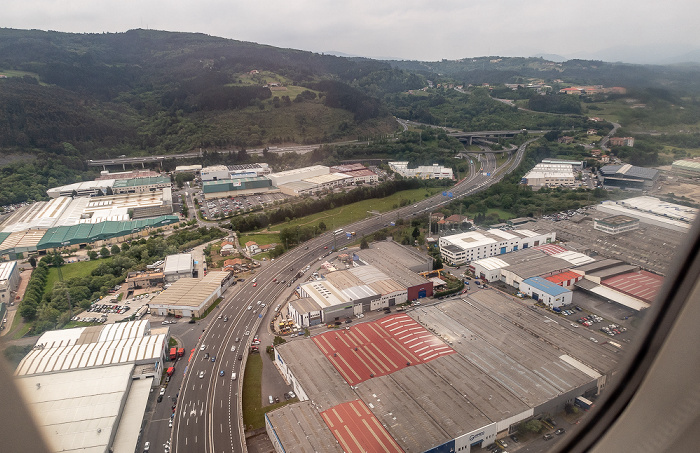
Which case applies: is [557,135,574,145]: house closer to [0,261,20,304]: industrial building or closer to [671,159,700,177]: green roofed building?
[671,159,700,177]: green roofed building

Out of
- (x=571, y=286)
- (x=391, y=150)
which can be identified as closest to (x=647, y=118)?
(x=571, y=286)

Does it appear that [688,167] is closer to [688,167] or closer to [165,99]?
[688,167]

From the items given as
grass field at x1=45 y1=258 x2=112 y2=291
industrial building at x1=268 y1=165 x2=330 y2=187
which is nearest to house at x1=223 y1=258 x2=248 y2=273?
grass field at x1=45 y1=258 x2=112 y2=291

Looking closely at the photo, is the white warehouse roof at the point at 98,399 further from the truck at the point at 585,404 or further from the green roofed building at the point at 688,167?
the green roofed building at the point at 688,167

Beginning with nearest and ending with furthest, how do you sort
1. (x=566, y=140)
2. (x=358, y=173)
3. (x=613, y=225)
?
1. (x=613, y=225)
2. (x=566, y=140)
3. (x=358, y=173)

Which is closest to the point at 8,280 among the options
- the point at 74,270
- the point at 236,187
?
the point at 74,270

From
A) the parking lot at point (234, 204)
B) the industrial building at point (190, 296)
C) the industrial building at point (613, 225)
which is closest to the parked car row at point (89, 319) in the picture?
the industrial building at point (190, 296)

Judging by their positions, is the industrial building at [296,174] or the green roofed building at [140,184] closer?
the green roofed building at [140,184]
